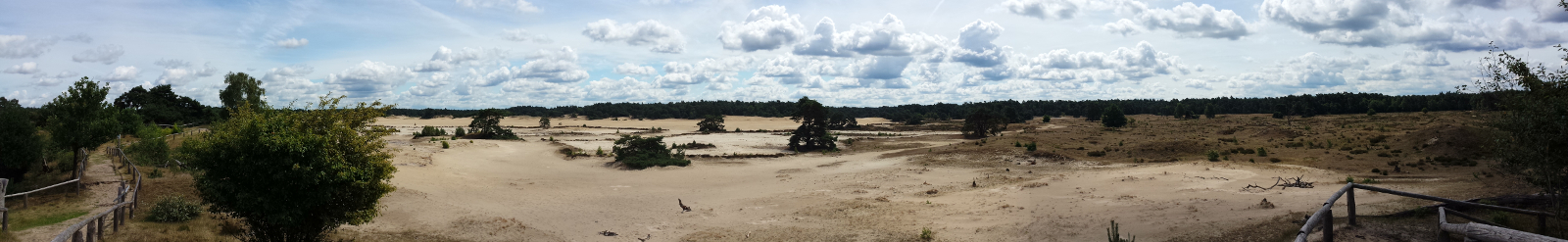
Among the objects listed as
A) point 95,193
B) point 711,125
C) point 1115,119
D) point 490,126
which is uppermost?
point 1115,119

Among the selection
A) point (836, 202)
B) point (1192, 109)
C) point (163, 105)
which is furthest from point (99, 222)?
point (1192, 109)

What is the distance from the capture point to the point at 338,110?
10.9 metres

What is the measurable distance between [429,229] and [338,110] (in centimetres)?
611

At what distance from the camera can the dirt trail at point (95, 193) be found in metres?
12.4

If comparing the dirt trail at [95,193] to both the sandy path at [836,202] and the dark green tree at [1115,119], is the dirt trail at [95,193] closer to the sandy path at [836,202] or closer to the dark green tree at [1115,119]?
the sandy path at [836,202]

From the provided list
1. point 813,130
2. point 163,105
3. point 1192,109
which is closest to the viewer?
point 813,130

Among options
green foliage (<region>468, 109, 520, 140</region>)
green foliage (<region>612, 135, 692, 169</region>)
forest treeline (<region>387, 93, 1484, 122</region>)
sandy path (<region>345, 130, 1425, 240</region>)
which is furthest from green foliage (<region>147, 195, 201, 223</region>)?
forest treeline (<region>387, 93, 1484, 122</region>)

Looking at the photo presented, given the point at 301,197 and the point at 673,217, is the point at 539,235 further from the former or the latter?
the point at 301,197

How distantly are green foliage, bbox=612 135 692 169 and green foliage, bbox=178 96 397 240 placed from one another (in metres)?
20.8

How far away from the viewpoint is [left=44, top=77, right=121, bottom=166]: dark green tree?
66.0ft

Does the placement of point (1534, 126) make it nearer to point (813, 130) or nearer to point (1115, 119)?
point (813, 130)

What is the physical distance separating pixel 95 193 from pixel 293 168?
14.0 m

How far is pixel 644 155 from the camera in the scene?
33.3m

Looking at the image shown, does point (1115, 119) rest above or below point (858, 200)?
above
